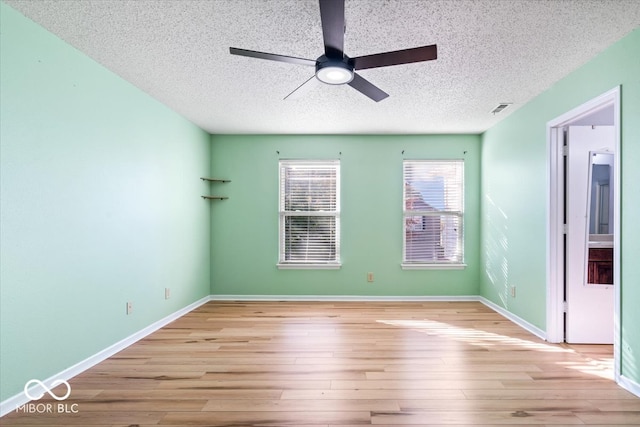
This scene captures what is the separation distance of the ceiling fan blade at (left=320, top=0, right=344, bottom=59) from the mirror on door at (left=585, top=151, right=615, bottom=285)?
2.73 metres

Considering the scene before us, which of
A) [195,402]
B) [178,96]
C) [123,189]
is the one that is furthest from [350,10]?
[195,402]

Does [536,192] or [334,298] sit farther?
[334,298]

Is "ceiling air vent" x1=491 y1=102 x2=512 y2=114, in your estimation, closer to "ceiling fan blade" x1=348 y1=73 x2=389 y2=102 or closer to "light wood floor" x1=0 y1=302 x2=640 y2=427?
"ceiling fan blade" x1=348 y1=73 x2=389 y2=102

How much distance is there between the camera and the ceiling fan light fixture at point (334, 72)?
192 cm

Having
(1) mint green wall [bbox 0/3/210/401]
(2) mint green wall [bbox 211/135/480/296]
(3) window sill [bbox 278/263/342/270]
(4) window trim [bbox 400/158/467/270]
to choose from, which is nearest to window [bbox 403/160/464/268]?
(4) window trim [bbox 400/158/467/270]

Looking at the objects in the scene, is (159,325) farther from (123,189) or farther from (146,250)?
(123,189)

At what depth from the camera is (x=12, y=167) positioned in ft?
6.24

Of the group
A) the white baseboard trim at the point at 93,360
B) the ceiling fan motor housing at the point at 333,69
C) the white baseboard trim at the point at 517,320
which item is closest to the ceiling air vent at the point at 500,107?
the ceiling fan motor housing at the point at 333,69

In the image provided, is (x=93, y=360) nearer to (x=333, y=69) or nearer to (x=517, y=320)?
(x=333, y=69)

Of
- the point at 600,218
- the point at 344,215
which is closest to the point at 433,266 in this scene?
the point at 344,215

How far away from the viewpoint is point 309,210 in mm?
4629

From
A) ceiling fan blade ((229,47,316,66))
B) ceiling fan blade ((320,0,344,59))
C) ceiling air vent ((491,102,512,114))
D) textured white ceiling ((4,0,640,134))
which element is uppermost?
textured white ceiling ((4,0,640,134))

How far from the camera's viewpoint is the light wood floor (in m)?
1.85

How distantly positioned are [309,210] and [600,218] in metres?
3.30
